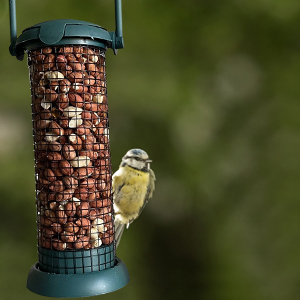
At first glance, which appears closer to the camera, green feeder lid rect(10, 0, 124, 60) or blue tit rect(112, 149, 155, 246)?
green feeder lid rect(10, 0, 124, 60)

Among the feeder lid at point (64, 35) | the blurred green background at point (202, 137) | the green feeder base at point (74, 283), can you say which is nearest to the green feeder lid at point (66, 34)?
the feeder lid at point (64, 35)

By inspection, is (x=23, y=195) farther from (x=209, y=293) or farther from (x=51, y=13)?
(x=209, y=293)

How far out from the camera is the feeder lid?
5.48ft

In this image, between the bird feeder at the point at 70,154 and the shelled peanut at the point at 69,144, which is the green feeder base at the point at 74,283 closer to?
the bird feeder at the point at 70,154

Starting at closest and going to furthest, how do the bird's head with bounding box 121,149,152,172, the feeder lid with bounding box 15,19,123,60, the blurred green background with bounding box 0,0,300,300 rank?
the feeder lid with bounding box 15,19,123,60, the bird's head with bounding box 121,149,152,172, the blurred green background with bounding box 0,0,300,300

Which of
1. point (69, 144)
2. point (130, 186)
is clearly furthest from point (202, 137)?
point (69, 144)

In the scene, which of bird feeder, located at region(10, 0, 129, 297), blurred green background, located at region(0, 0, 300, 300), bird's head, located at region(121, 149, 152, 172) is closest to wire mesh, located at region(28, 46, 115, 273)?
bird feeder, located at region(10, 0, 129, 297)

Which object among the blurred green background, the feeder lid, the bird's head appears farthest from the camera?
the blurred green background

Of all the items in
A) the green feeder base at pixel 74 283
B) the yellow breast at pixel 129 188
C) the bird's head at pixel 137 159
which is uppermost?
the bird's head at pixel 137 159

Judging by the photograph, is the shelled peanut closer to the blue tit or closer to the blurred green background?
the blue tit

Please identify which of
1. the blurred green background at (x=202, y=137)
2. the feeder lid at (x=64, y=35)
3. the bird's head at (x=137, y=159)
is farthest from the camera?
the blurred green background at (x=202, y=137)

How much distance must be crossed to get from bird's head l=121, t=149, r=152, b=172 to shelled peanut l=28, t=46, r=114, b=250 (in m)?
0.75

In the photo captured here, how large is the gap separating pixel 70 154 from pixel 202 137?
2.09 m

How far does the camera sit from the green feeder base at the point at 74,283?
5.56 ft
